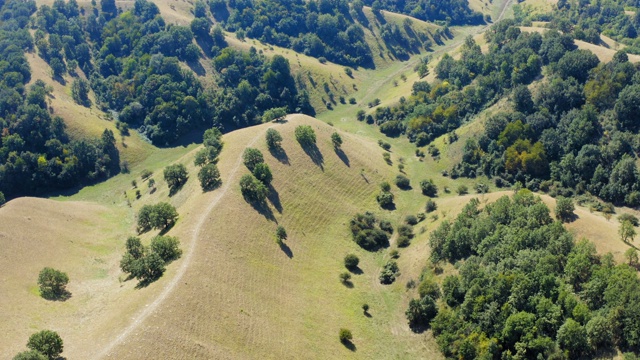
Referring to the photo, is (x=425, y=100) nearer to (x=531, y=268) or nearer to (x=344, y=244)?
(x=344, y=244)

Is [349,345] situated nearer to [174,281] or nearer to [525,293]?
[525,293]

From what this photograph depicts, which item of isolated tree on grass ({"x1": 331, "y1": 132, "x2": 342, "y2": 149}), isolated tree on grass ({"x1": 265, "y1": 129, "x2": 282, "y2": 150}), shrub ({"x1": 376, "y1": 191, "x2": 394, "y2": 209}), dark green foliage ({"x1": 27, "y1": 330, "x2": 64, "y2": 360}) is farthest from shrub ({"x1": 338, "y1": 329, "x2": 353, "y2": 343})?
isolated tree on grass ({"x1": 331, "y1": 132, "x2": 342, "y2": 149})

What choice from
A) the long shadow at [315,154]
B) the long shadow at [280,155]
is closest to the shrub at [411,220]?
the long shadow at [315,154]

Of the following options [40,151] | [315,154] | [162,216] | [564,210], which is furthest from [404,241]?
[40,151]

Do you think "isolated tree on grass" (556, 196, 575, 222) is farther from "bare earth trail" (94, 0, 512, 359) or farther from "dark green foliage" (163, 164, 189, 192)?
"dark green foliage" (163, 164, 189, 192)

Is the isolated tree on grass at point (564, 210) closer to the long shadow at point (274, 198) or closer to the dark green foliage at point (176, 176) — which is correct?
the long shadow at point (274, 198)

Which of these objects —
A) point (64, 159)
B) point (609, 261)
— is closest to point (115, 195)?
point (64, 159)
